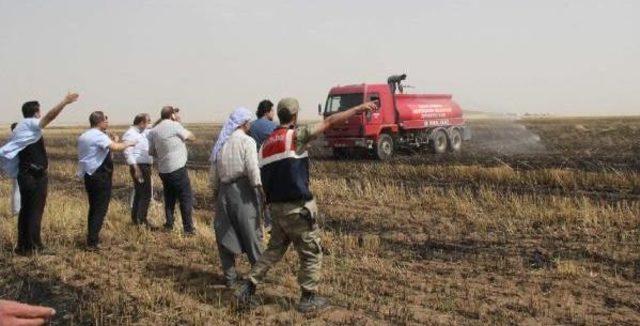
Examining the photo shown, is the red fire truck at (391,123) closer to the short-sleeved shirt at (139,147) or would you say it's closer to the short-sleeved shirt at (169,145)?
the short-sleeved shirt at (139,147)

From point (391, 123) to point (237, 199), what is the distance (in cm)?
1500

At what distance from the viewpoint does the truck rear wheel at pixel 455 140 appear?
23.0 metres

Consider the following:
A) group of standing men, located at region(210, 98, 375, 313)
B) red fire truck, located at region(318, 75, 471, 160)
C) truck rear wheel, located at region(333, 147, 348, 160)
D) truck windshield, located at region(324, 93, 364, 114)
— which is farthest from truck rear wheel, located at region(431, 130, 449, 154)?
group of standing men, located at region(210, 98, 375, 313)

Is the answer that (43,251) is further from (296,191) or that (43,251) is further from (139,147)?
(296,191)

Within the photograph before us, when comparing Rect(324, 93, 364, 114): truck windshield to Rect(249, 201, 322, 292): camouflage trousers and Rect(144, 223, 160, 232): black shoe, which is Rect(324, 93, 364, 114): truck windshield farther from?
Rect(249, 201, 322, 292): camouflage trousers

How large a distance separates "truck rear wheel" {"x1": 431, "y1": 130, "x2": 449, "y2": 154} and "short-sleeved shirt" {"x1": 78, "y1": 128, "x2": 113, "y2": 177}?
16.3 metres

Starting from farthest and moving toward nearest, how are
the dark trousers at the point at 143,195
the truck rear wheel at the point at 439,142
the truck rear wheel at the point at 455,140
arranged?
the truck rear wheel at the point at 455,140 → the truck rear wheel at the point at 439,142 → the dark trousers at the point at 143,195

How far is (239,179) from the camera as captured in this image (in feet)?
18.3

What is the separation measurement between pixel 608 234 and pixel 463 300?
3423mm

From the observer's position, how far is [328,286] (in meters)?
5.71

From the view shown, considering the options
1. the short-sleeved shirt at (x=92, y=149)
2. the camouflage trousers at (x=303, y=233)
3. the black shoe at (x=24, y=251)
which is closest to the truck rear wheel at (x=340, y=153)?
the short-sleeved shirt at (x=92, y=149)

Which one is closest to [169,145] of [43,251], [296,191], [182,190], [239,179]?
[182,190]

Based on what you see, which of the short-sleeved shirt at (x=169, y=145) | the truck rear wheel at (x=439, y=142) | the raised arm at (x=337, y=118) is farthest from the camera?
the truck rear wheel at (x=439, y=142)

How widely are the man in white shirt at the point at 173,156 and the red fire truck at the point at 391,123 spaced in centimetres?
1100
